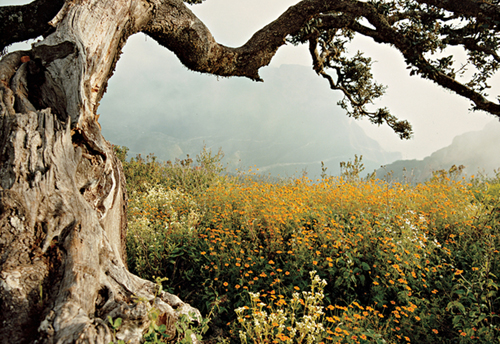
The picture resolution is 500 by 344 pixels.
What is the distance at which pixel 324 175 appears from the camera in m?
6.96

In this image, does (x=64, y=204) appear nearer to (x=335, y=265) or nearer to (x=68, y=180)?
(x=68, y=180)

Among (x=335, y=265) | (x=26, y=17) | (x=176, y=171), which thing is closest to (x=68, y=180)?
(x=335, y=265)

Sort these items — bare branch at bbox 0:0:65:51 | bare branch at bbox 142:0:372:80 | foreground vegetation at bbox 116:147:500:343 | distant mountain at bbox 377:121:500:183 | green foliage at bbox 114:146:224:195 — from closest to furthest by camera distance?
foreground vegetation at bbox 116:147:500:343
bare branch at bbox 0:0:65:51
bare branch at bbox 142:0:372:80
green foliage at bbox 114:146:224:195
distant mountain at bbox 377:121:500:183

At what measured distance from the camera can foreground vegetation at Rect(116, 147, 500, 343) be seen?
10.0 feet

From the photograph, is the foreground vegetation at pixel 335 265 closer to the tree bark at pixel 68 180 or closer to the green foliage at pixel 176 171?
the tree bark at pixel 68 180

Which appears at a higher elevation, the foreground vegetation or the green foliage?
the green foliage

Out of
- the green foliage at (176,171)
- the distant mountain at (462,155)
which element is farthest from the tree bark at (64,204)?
the distant mountain at (462,155)

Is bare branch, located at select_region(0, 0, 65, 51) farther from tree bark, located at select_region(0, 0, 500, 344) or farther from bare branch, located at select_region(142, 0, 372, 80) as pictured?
bare branch, located at select_region(142, 0, 372, 80)

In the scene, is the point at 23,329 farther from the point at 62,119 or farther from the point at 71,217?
the point at 62,119

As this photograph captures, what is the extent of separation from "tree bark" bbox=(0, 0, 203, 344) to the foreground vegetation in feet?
3.42

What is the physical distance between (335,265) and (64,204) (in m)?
3.11

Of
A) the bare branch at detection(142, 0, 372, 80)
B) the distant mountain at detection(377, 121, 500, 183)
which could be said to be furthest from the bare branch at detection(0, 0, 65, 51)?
the distant mountain at detection(377, 121, 500, 183)

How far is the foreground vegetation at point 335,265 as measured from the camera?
Result: 3062 millimetres

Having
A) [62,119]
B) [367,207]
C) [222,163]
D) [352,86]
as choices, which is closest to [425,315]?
[367,207]
